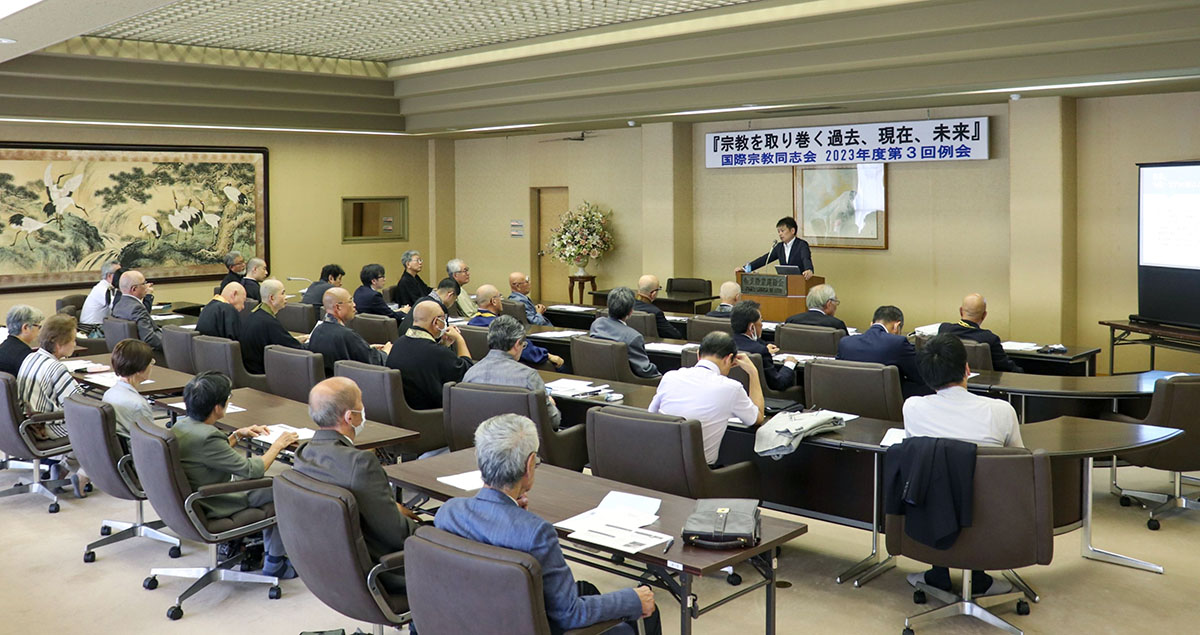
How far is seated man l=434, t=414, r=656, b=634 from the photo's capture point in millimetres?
2891

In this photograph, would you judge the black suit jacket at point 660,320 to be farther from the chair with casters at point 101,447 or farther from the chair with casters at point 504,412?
the chair with casters at point 101,447

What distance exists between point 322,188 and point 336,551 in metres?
12.4

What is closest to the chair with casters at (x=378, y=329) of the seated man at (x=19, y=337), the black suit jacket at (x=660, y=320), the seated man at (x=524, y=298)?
the seated man at (x=524, y=298)

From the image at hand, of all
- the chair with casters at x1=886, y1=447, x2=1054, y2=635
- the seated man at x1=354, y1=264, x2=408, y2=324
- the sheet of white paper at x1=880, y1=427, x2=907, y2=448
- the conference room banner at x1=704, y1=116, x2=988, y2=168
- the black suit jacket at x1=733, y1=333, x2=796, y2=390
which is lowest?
the chair with casters at x1=886, y1=447, x2=1054, y2=635

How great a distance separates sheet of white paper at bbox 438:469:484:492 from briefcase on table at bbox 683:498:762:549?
0.91 meters

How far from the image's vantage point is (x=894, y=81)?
9.11 meters

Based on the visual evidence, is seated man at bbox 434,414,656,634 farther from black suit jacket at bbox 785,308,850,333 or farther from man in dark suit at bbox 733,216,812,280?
man in dark suit at bbox 733,216,812,280

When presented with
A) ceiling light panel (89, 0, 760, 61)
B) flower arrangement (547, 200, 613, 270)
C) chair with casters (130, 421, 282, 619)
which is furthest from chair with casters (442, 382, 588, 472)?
A: flower arrangement (547, 200, 613, 270)

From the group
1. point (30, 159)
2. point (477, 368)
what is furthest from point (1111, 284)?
point (30, 159)

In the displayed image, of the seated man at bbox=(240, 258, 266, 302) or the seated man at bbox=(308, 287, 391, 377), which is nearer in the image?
the seated man at bbox=(308, 287, 391, 377)

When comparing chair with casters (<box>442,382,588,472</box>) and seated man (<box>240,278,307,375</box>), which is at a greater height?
seated man (<box>240,278,307,375</box>)

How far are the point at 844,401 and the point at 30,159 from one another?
10.7 m

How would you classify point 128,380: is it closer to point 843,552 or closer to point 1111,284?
point 843,552

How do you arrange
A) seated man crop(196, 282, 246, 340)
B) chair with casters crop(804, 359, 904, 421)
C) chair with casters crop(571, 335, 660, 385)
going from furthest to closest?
seated man crop(196, 282, 246, 340) → chair with casters crop(571, 335, 660, 385) → chair with casters crop(804, 359, 904, 421)
